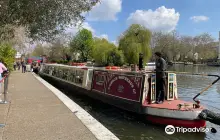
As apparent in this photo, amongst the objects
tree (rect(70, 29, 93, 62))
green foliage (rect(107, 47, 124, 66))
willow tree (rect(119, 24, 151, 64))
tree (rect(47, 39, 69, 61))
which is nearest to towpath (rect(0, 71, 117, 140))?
willow tree (rect(119, 24, 151, 64))

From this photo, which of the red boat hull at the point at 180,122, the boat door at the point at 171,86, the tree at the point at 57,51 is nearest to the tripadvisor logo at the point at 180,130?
the red boat hull at the point at 180,122

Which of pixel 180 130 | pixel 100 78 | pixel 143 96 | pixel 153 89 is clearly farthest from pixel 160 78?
pixel 100 78

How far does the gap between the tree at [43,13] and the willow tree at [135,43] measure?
157 ft

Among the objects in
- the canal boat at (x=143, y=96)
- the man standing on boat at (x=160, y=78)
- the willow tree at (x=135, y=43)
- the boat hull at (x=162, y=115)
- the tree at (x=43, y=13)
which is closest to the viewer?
the tree at (x=43, y=13)

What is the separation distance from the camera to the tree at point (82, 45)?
9238cm

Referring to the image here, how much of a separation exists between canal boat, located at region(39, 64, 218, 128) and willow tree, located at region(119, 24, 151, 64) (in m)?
42.2

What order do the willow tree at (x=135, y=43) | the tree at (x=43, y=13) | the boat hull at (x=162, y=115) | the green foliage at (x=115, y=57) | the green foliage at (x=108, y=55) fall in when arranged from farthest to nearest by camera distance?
the green foliage at (x=108, y=55) < the green foliage at (x=115, y=57) < the willow tree at (x=135, y=43) < the boat hull at (x=162, y=115) < the tree at (x=43, y=13)

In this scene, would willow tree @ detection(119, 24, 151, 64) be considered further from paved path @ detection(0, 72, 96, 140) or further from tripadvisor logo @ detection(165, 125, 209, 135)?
paved path @ detection(0, 72, 96, 140)

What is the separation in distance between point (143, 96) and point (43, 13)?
494cm

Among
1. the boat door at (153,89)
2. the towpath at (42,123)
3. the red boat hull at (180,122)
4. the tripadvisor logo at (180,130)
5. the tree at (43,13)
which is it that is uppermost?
the tree at (43,13)

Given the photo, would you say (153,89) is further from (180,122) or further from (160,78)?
(180,122)

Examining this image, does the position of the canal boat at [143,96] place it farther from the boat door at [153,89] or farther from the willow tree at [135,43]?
the willow tree at [135,43]

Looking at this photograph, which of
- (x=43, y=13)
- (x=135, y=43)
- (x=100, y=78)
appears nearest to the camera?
(x=43, y=13)

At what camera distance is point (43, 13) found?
7.65 metres
